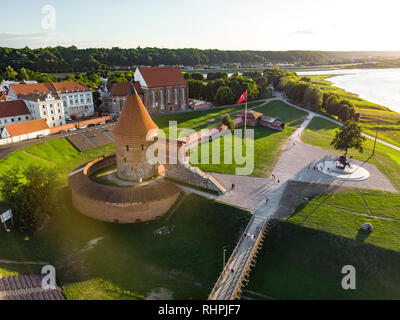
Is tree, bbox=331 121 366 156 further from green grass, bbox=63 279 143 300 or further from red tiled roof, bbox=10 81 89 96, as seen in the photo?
red tiled roof, bbox=10 81 89 96

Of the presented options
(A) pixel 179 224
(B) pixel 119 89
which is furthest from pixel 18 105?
(A) pixel 179 224

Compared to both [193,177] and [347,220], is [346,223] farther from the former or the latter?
[193,177]

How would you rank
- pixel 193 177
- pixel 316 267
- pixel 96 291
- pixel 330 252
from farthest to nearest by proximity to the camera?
1. pixel 193 177
2. pixel 330 252
3. pixel 316 267
4. pixel 96 291

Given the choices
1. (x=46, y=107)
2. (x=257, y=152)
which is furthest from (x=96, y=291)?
(x=46, y=107)

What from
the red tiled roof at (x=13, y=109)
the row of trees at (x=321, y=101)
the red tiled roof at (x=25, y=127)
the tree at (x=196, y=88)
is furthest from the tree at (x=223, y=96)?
the red tiled roof at (x=13, y=109)

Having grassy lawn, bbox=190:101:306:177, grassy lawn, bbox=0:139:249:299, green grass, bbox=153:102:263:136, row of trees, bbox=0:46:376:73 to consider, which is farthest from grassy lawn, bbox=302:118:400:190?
row of trees, bbox=0:46:376:73

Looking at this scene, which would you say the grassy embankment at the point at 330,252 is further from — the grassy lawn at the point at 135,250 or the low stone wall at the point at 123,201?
the low stone wall at the point at 123,201
